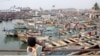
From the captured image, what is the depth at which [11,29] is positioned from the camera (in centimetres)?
957

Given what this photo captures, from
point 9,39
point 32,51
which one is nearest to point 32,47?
point 32,51

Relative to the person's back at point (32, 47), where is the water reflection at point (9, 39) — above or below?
below

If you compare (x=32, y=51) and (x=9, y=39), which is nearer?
(x=32, y=51)

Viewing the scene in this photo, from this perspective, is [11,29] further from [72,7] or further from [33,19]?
[72,7]

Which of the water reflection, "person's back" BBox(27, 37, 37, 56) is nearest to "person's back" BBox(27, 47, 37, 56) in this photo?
"person's back" BBox(27, 37, 37, 56)

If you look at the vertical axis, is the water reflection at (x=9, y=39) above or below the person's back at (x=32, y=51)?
below

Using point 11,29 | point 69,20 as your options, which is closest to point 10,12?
point 11,29

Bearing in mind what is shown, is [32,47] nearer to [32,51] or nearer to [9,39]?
[32,51]

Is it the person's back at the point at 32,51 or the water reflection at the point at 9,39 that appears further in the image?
the water reflection at the point at 9,39

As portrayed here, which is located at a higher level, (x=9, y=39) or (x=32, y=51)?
(x=32, y=51)

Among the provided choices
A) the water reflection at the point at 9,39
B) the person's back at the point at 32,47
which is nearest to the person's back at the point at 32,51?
the person's back at the point at 32,47

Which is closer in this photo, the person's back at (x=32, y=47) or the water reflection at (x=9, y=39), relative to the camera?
the person's back at (x=32, y=47)

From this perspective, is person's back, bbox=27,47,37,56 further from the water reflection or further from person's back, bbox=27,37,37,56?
the water reflection

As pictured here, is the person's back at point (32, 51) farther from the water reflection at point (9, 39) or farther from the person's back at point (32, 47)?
the water reflection at point (9, 39)
